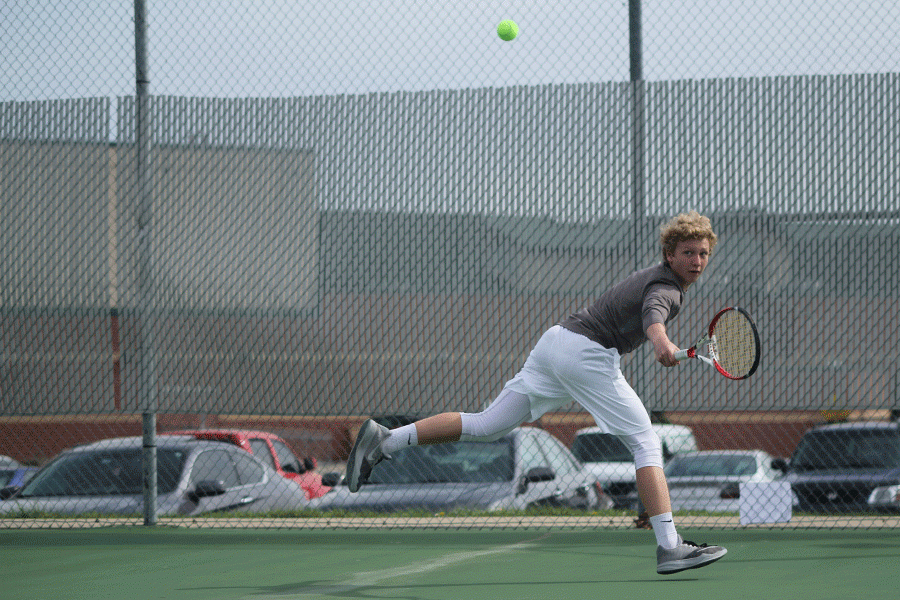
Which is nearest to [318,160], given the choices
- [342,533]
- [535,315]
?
[535,315]

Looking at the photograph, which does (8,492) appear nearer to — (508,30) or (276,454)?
(276,454)

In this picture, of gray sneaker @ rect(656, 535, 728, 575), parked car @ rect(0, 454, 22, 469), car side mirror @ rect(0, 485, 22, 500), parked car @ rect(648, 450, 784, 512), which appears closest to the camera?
gray sneaker @ rect(656, 535, 728, 575)

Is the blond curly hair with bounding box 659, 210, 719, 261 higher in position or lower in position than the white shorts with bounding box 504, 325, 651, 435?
higher

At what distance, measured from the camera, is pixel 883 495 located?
30.5 feet

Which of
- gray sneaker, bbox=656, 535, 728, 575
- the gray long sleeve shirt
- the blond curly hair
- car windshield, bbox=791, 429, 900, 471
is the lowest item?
car windshield, bbox=791, 429, 900, 471

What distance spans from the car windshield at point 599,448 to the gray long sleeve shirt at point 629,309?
361 inches

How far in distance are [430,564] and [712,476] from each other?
6460 millimetres

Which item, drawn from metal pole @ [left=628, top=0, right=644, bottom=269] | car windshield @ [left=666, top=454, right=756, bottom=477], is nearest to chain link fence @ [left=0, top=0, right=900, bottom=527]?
metal pole @ [left=628, top=0, right=644, bottom=269]

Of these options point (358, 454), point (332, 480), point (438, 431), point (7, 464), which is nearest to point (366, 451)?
point (358, 454)

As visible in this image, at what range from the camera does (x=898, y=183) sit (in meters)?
6.37

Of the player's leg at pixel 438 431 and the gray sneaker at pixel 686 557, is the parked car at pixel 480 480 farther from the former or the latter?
the gray sneaker at pixel 686 557

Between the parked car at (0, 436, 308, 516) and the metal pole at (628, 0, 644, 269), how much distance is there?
339cm

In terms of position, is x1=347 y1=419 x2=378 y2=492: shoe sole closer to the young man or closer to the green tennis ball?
the young man

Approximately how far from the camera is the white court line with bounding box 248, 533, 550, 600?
4.67m
